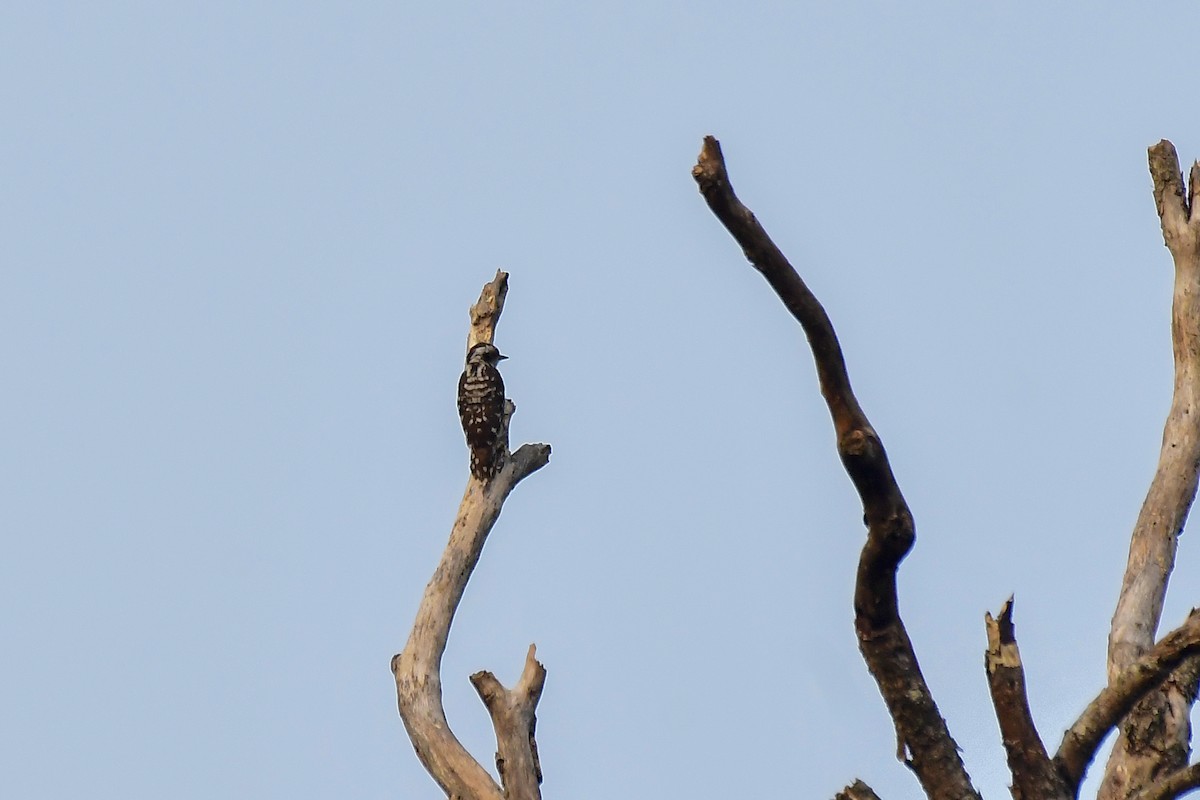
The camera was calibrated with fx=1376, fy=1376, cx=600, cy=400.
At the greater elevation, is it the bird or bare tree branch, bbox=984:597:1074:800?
the bird

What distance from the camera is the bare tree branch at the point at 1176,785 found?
461 cm

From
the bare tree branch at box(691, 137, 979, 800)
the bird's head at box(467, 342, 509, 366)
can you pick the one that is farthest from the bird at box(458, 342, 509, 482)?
the bare tree branch at box(691, 137, 979, 800)

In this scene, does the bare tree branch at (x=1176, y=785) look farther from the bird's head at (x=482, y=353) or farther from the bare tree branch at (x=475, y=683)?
the bird's head at (x=482, y=353)

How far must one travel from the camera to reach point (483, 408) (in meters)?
9.76

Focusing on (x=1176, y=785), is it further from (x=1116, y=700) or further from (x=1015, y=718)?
(x=1015, y=718)

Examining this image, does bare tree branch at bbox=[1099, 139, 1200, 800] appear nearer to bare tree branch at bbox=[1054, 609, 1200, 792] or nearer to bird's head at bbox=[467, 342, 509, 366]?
bare tree branch at bbox=[1054, 609, 1200, 792]

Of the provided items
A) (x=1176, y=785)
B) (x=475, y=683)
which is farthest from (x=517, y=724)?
(x=1176, y=785)

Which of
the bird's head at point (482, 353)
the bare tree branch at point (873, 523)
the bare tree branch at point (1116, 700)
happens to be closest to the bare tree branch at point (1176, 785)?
the bare tree branch at point (1116, 700)

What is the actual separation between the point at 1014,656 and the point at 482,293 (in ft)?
19.4

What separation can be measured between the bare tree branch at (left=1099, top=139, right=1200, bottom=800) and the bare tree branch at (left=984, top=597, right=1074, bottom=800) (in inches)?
48.7

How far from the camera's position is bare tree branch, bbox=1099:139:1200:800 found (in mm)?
6324

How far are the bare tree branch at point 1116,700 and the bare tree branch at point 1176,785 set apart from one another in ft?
0.82

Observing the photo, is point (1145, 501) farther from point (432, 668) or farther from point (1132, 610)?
point (432, 668)

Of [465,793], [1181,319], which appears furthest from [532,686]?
[1181,319]
